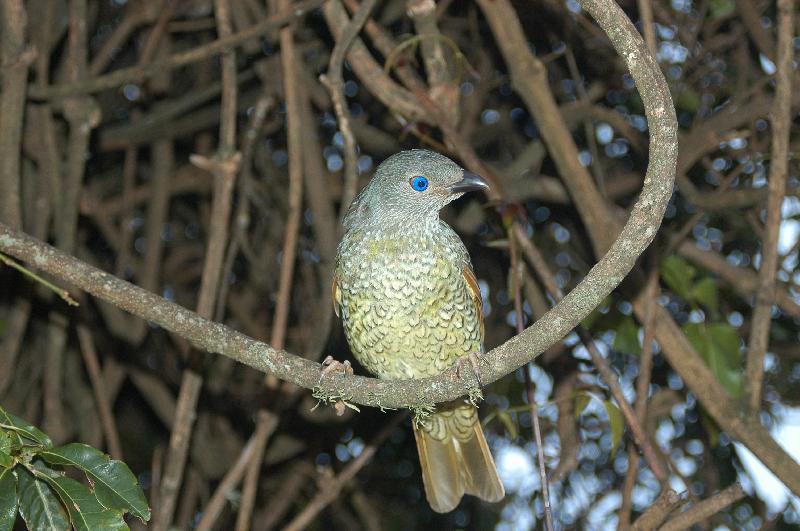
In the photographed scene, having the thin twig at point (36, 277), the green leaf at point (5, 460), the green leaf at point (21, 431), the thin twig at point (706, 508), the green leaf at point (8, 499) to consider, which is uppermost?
the thin twig at point (36, 277)

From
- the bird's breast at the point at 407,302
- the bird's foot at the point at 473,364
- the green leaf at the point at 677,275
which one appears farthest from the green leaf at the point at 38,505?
the green leaf at the point at 677,275

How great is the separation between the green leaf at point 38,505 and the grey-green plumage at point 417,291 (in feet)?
3.76

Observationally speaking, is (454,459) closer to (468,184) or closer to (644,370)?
(644,370)

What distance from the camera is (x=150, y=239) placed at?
14.7 feet

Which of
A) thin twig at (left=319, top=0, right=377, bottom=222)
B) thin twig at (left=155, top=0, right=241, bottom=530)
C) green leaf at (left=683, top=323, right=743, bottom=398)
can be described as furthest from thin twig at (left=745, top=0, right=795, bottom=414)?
thin twig at (left=155, top=0, right=241, bottom=530)

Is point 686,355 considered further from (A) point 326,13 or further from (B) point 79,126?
(B) point 79,126

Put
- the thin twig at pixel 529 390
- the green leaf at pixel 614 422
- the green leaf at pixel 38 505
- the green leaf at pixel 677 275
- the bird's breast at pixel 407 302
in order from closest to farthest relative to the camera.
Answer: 1. the green leaf at pixel 38 505
2. the thin twig at pixel 529 390
3. the bird's breast at pixel 407 302
4. the green leaf at pixel 614 422
5. the green leaf at pixel 677 275

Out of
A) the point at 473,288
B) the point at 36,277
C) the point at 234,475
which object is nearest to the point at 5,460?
the point at 36,277

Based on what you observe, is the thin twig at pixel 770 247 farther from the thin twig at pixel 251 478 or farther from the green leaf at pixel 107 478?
the green leaf at pixel 107 478

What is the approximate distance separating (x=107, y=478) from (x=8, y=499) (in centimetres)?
21

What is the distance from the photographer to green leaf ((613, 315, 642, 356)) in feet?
10.9

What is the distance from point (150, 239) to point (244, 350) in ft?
7.97

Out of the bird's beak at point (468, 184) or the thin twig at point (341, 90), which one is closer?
the bird's beak at point (468, 184)

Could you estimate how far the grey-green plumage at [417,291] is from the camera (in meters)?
2.88
